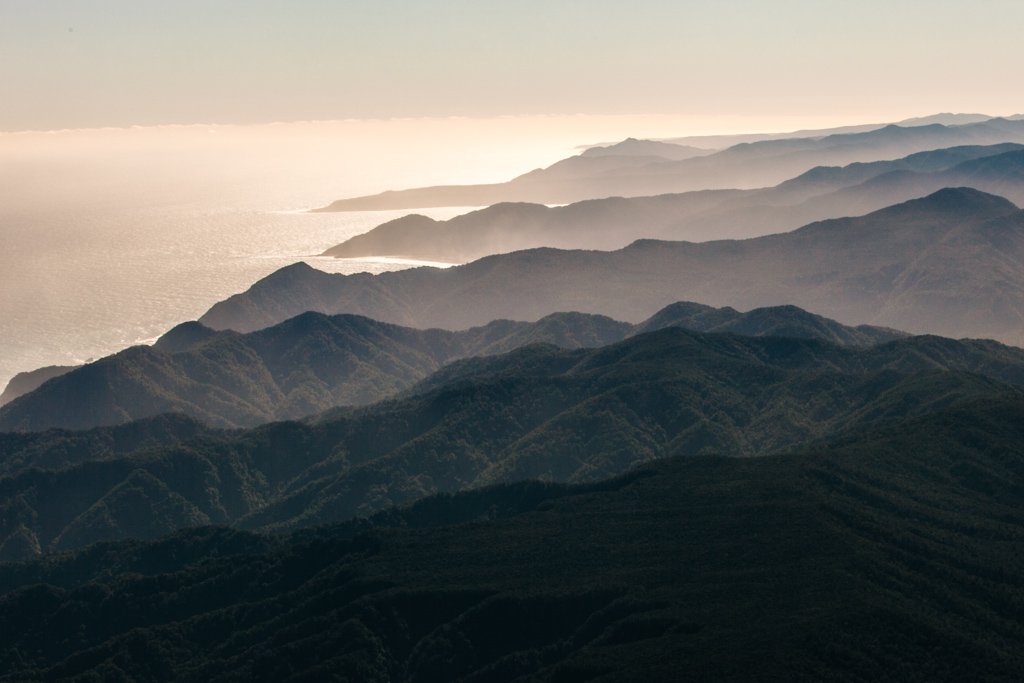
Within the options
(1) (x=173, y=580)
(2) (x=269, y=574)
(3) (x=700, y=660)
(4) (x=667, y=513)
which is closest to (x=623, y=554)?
(4) (x=667, y=513)

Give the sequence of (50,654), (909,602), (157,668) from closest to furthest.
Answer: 1. (909,602)
2. (157,668)
3. (50,654)

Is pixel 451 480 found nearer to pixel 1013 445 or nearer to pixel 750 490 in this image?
pixel 750 490

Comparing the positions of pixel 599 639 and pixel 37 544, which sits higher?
pixel 599 639

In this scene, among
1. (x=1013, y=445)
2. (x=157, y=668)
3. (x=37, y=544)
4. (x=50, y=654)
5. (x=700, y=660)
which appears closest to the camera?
(x=700, y=660)

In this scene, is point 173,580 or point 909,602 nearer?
point 909,602

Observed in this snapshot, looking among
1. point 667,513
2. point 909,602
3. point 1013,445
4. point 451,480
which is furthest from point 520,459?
point 909,602

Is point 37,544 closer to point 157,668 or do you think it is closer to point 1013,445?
point 157,668
